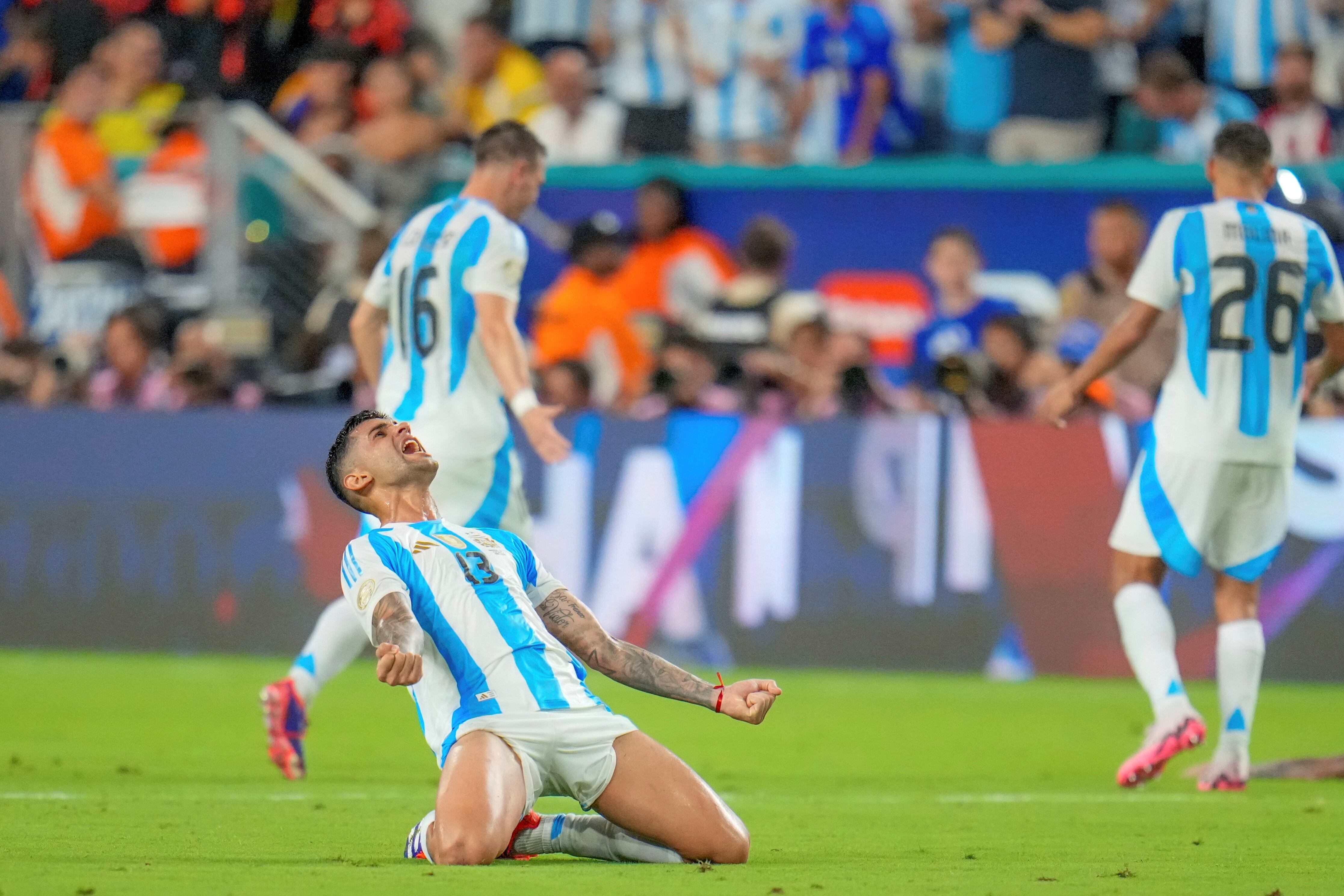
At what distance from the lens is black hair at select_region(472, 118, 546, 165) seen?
7512 millimetres

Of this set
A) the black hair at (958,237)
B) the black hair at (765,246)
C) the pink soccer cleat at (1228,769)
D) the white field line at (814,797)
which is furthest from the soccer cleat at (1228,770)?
the black hair at (765,246)

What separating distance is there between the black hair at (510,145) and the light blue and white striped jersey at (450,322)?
0.20m

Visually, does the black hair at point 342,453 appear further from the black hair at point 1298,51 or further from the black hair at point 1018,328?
the black hair at point 1298,51

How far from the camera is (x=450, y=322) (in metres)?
7.49

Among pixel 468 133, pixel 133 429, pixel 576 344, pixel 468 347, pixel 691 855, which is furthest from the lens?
pixel 468 133

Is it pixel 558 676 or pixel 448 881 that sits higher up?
pixel 558 676

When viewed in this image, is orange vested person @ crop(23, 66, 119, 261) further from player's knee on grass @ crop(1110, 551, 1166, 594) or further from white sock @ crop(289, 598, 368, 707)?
player's knee on grass @ crop(1110, 551, 1166, 594)

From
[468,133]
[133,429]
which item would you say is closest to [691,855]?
[133,429]

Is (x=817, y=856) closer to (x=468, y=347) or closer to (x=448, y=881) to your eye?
(x=448, y=881)

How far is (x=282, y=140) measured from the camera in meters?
13.8

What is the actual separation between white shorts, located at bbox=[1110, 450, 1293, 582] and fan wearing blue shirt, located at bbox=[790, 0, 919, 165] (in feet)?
23.5

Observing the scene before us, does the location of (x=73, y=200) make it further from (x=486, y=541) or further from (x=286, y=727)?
(x=486, y=541)

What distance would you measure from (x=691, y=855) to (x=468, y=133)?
33.5 ft

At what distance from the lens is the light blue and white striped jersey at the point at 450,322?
24.3ft
